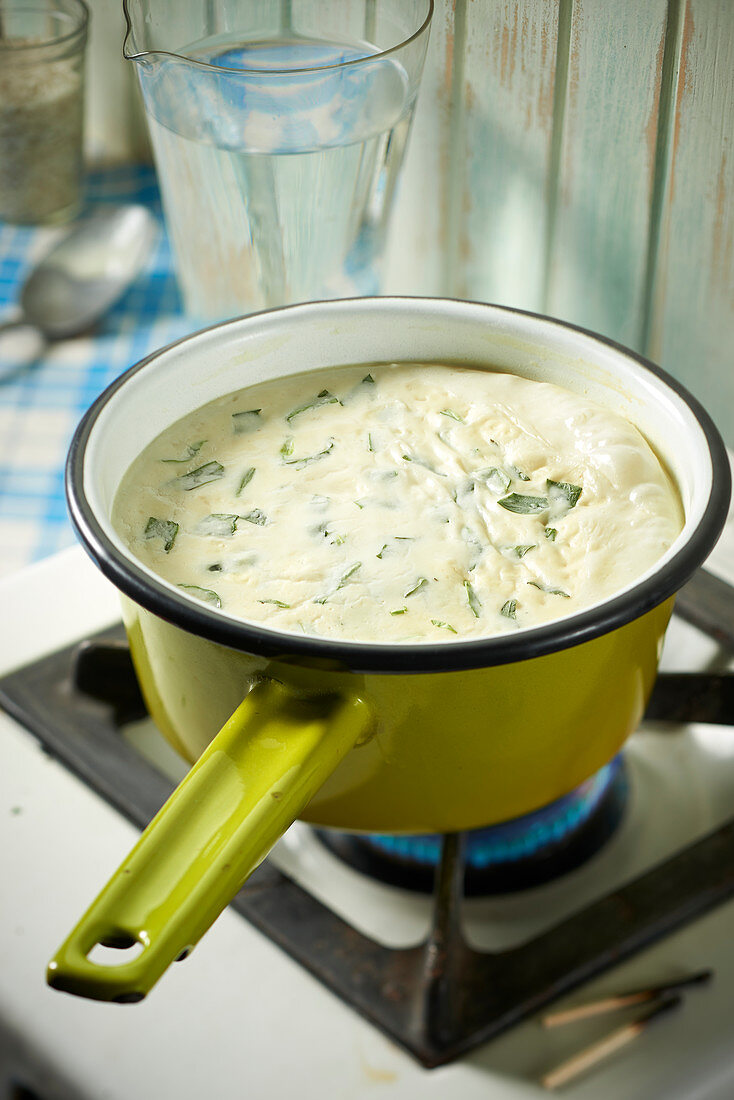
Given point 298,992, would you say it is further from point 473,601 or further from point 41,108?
point 41,108

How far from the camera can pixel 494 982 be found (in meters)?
0.55

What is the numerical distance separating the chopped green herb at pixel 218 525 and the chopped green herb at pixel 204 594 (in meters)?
0.04

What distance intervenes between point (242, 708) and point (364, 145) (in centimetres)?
49

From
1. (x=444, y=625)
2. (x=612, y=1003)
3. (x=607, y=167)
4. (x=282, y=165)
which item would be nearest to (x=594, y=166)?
(x=607, y=167)

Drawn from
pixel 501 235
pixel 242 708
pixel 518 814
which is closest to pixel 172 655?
pixel 242 708

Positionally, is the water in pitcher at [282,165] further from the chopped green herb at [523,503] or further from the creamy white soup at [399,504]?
the chopped green herb at [523,503]

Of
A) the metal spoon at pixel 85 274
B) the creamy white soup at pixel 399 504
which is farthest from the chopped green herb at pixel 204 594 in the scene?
the metal spoon at pixel 85 274

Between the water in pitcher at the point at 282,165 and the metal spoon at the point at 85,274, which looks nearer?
the water in pitcher at the point at 282,165

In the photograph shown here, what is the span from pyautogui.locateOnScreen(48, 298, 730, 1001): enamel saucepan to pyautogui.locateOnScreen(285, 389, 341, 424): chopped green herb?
5 cm

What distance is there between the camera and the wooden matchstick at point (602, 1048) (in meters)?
0.52

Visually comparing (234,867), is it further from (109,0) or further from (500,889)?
(109,0)

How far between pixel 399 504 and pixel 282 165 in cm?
32

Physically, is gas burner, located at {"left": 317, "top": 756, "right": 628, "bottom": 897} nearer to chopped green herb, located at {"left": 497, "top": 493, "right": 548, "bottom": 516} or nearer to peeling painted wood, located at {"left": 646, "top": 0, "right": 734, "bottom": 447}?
chopped green herb, located at {"left": 497, "top": 493, "right": 548, "bottom": 516}

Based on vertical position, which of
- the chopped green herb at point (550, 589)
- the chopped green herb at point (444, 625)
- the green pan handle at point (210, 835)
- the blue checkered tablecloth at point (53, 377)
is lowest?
the blue checkered tablecloth at point (53, 377)
